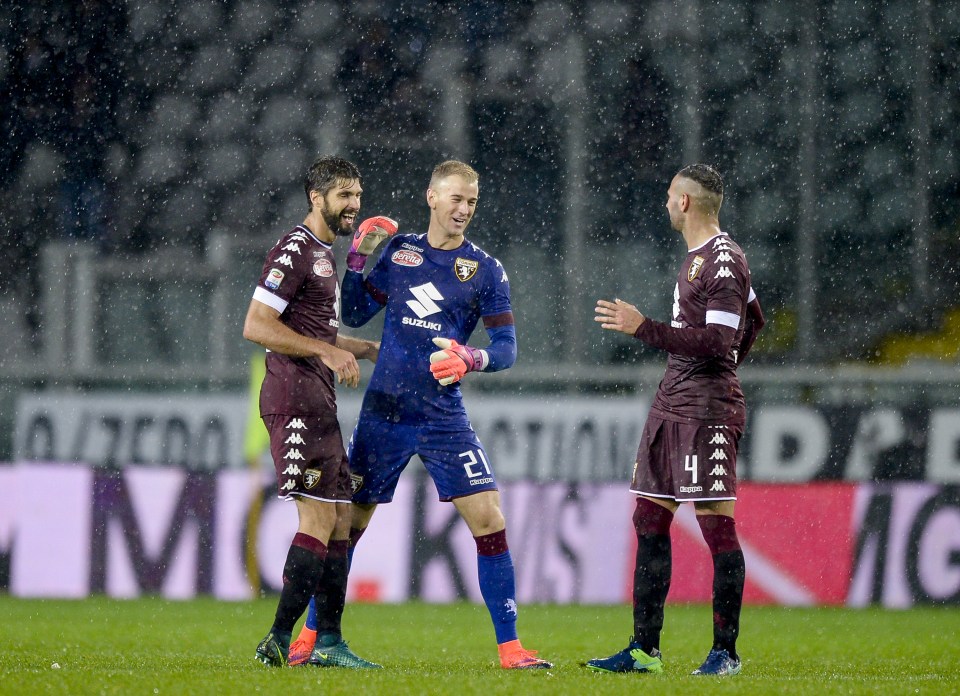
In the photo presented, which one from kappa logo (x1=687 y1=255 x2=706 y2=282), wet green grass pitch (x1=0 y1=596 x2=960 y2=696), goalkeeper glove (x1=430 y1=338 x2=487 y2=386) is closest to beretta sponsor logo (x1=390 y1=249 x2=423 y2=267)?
goalkeeper glove (x1=430 y1=338 x2=487 y2=386)

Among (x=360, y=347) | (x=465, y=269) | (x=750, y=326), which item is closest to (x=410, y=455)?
(x=360, y=347)

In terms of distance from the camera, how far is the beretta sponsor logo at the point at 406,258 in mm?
4566

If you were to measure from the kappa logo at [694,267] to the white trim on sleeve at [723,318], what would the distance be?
16cm

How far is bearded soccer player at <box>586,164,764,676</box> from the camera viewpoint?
4270mm

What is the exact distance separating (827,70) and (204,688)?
29.8ft

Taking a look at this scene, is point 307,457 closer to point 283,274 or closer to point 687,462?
point 283,274

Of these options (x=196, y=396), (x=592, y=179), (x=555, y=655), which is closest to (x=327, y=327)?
(x=555, y=655)

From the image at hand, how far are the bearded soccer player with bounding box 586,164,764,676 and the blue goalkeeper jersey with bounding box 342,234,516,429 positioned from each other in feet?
1.38

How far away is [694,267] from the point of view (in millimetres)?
4387

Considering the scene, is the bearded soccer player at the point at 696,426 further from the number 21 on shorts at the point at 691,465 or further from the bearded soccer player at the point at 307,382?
the bearded soccer player at the point at 307,382

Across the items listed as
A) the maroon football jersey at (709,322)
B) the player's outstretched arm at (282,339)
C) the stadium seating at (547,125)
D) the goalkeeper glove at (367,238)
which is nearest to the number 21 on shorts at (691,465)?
the maroon football jersey at (709,322)

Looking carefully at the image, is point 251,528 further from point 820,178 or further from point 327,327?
point 820,178

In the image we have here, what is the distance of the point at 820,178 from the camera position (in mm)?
10859

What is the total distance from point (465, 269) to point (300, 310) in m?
0.58
